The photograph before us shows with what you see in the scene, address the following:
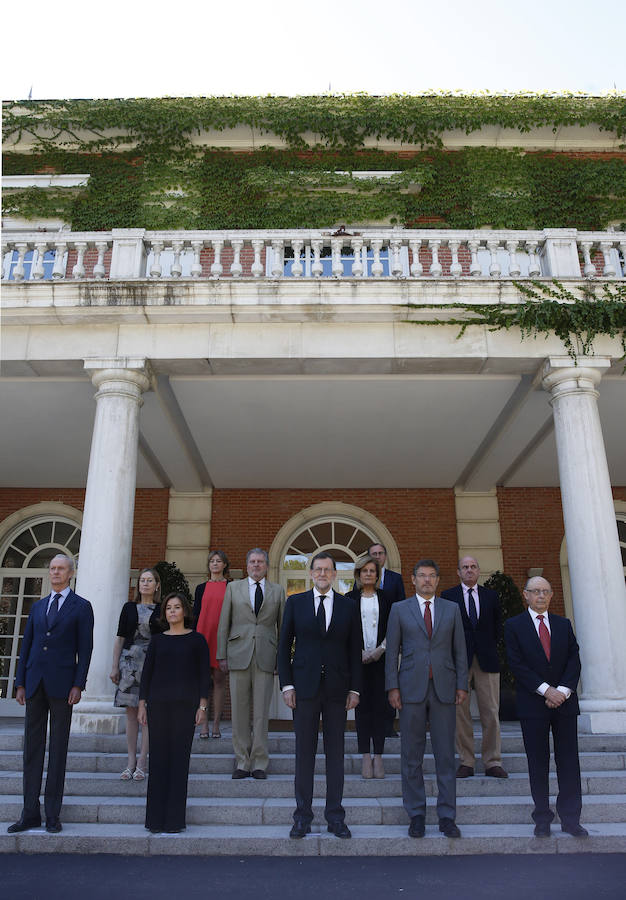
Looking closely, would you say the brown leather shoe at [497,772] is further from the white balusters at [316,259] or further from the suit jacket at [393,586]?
the white balusters at [316,259]

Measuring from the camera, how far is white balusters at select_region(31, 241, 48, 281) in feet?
26.9

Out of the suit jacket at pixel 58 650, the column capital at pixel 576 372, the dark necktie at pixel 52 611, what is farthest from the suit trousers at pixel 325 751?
the column capital at pixel 576 372

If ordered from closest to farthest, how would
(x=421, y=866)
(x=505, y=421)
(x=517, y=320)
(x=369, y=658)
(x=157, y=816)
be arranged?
(x=421, y=866) → (x=157, y=816) → (x=369, y=658) → (x=517, y=320) → (x=505, y=421)

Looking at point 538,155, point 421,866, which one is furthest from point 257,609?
point 538,155

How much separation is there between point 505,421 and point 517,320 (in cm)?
244

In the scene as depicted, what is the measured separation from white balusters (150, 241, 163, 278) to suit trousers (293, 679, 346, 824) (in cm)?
568

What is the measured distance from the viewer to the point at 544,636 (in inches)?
183

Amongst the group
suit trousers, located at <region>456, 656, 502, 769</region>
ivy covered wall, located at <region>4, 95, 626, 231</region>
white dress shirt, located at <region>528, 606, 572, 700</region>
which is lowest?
suit trousers, located at <region>456, 656, 502, 769</region>

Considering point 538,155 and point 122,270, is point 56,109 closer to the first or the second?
point 122,270

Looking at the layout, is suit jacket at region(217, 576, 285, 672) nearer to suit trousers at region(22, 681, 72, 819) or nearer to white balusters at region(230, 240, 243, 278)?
suit trousers at region(22, 681, 72, 819)

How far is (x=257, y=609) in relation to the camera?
5.70 m

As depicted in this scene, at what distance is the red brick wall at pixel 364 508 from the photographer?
12.7 metres

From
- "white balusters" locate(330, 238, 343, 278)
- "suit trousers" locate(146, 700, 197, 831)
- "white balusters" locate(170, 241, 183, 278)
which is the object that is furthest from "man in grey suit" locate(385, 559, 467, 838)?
"white balusters" locate(170, 241, 183, 278)

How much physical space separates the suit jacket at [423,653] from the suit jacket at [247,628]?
1306 mm
